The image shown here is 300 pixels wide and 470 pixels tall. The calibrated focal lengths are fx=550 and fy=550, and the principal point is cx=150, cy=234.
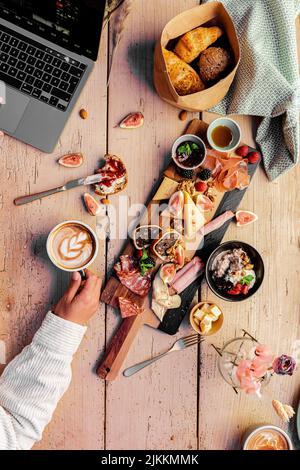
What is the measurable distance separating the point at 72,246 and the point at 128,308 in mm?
229

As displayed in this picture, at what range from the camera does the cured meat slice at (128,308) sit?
4.94ft

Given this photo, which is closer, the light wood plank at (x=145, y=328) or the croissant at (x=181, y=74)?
the croissant at (x=181, y=74)

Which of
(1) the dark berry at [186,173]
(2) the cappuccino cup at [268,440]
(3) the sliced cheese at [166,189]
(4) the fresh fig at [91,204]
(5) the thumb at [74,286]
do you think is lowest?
(2) the cappuccino cup at [268,440]

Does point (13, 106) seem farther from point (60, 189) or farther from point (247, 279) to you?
point (247, 279)

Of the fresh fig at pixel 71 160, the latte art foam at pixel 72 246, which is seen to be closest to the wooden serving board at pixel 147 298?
the latte art foam at pixel 72 246

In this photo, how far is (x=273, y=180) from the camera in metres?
1.59

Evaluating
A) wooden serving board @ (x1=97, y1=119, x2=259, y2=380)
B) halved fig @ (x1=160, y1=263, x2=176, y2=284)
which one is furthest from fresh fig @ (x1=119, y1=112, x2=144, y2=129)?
halved fig @ (x1=160, y1=263, x2=176, y2=284)

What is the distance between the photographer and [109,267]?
154 cm

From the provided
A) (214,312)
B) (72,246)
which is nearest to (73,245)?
(72,246)

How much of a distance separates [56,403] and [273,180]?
0.87 meters

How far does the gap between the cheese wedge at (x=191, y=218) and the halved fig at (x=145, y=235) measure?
0.08 meters

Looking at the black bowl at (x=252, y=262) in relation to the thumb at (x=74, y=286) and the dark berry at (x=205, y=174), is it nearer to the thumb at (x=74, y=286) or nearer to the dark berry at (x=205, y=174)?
the dark berry at (x=205, y=174)
